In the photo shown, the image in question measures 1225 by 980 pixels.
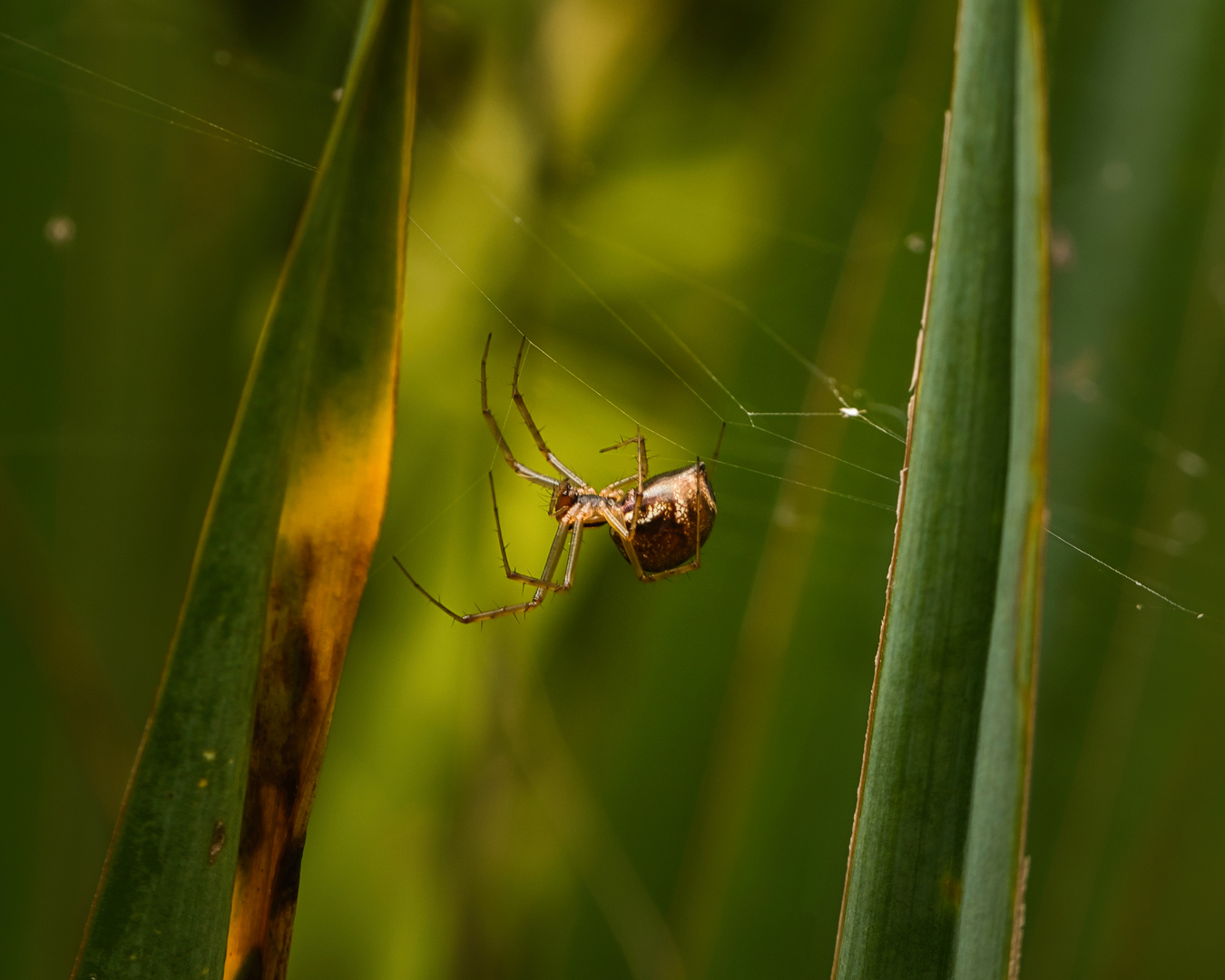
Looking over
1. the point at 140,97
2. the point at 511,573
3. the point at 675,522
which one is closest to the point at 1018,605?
the point at 675,522

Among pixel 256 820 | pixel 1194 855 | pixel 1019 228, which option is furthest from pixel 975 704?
pixel 1194 855

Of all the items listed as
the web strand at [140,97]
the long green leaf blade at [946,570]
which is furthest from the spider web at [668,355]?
the long green leaf blade at [946,570]

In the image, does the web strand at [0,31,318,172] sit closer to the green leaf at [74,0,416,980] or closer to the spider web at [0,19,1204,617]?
the spider web at [0,19,1204,617]

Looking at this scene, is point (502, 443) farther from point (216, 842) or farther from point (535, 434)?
point (216, 842)

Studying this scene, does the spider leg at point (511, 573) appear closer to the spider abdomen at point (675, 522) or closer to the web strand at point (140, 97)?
the spider abdomen at point (675, 522)

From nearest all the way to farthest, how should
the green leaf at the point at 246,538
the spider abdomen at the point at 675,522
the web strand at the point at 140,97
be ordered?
the green leaf at the point at 246,538 < the web strand at the point at 140,97 < the spider abdomen at the point at 675,522
